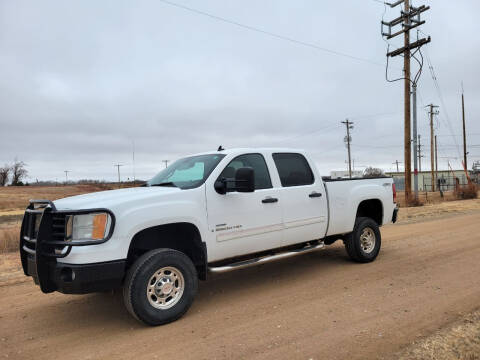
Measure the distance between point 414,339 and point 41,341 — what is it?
3.78 meters

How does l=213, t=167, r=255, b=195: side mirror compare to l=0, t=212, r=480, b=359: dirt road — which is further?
l=213, t=167, r=255, b=195: side mirror

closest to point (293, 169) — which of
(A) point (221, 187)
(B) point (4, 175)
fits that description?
(A) point (221, 187)

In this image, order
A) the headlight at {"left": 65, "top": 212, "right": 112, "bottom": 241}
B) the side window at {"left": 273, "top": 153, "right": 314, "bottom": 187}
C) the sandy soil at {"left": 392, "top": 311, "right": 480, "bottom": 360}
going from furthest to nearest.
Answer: the side window at {"left": 273, "top": 153, "right": 314, "bottom": 187}
the headlight at {"left": 65, "top": 212, "right": 112, "bottom": 241}
the sandy soil at {"left": 392, "top": 311, "right": 480, "bottom": 360}

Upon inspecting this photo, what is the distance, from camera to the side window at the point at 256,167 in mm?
5254

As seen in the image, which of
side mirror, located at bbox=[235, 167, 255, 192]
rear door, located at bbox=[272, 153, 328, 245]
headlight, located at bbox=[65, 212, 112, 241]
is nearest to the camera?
headlight, located at bbox=[65, 212, 112, 241]

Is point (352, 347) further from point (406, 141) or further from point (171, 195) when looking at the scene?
point (406, 141)

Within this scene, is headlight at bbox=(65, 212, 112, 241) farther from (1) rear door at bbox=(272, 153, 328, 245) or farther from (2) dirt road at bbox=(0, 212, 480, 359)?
(1) rear door at bbox=(272, 153, 328, 245)

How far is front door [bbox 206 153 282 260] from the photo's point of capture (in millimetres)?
4824

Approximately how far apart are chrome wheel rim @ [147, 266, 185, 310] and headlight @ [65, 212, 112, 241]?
0.75m

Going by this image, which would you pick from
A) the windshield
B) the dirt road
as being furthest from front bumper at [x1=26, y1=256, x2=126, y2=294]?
the windshield

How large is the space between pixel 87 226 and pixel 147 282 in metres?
0.87

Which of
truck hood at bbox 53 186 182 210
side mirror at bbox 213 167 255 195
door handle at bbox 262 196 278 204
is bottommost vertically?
door handle at bbox 262 196 278 204

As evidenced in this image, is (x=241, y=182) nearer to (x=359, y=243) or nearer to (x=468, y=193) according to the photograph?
(x=359, y=243)

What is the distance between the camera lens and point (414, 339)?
3637mm
